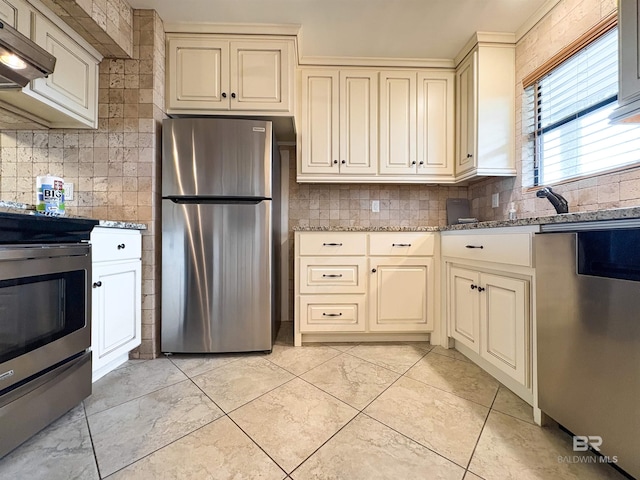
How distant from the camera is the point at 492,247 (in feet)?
4.42

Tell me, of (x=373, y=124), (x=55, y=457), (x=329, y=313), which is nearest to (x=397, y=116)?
(x=373, y=124)

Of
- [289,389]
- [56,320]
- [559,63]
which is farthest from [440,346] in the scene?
[56,320]

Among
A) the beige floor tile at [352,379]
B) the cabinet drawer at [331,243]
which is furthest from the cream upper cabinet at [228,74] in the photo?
the beige floor tile at [352,379]

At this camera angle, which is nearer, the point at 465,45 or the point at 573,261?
the point at 573,261

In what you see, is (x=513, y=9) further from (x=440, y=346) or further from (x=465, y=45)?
(x=440, y=346)

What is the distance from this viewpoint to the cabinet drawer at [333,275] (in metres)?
1.88

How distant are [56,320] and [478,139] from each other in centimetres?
261

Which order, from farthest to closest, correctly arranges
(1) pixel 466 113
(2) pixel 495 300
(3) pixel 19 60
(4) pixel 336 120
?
(4) pixel 336 120 → (1) pixel 466 113 → (2) pixel 495 300 → (3) pixel 19 60

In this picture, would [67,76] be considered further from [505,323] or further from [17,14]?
[505,323]

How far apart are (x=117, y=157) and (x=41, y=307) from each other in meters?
1.08

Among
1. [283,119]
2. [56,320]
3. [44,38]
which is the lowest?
[56,320]

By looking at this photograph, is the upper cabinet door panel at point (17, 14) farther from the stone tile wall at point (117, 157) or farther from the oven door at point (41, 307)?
the oven door at point (41, 307)

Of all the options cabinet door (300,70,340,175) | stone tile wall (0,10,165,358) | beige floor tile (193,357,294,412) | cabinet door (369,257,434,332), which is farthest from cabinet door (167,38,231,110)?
beige floor tile (193,357,294,412)

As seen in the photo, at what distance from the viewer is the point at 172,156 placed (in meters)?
1.69
